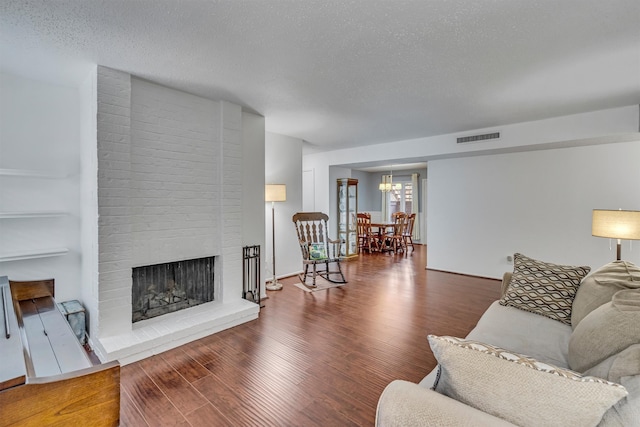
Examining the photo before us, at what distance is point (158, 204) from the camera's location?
2.98 m

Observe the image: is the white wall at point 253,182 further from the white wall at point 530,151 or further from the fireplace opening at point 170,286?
the white wall at point 530,151

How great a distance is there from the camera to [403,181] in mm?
9758

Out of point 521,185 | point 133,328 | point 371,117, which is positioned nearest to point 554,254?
point 521,185

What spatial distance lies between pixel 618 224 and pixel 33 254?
5.14 meters

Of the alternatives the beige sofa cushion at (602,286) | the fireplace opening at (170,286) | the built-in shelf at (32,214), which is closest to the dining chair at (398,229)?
the fireplace opening at (170,286)

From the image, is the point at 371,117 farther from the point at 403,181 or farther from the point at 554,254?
the point at 403,181

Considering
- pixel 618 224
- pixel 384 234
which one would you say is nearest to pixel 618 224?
pixel 618 224

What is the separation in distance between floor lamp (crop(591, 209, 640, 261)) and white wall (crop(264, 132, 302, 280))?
390 centimetres

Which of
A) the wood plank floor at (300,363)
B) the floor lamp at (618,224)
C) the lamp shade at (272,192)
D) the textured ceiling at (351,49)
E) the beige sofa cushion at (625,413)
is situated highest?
the textured ceiling at (351,49)

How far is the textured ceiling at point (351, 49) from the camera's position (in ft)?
5.89

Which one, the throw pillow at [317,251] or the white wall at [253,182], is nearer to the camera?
the white wall at [253,182]

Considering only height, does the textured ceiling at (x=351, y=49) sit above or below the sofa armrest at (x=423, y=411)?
above

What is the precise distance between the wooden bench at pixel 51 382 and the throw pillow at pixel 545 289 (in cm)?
268

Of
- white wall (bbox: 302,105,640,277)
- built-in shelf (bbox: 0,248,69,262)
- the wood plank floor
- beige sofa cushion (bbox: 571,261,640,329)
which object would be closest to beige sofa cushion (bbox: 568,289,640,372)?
beige sofa cushion (bbox: 571,261,640,329)
